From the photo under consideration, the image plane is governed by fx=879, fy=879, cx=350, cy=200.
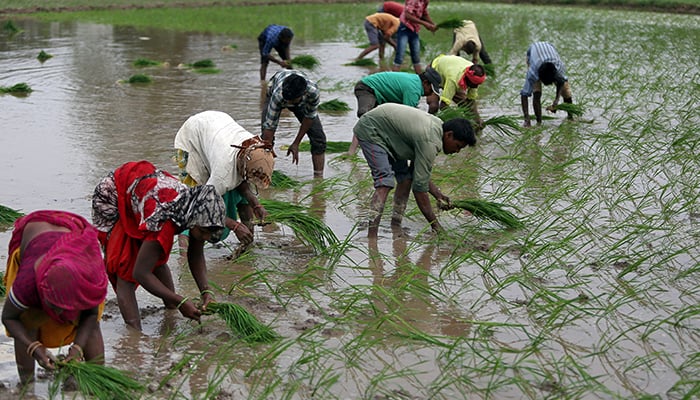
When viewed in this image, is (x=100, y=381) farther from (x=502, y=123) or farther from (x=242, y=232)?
(x=502, y=123)

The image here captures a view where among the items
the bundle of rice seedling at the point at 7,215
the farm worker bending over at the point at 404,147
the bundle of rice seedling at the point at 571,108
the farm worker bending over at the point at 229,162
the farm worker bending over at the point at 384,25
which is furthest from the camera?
the farm worker bending over at the point at 384,25

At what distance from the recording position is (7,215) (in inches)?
224

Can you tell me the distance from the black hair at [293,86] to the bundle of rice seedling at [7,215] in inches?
80.0

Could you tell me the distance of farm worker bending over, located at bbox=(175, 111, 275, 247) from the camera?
4711mm

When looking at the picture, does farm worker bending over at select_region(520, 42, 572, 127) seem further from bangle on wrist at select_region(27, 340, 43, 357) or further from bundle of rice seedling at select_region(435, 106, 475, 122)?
bangle on wrist at select_region(27, 340, 43, 357)

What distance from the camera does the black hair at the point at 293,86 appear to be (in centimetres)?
638

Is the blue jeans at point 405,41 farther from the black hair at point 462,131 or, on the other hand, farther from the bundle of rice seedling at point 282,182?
the black hair at point 462,131

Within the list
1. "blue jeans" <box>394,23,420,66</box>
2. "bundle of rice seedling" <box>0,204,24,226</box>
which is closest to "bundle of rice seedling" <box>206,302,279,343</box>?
"bundle of rice seedling" <box>0,204,24,226</box>

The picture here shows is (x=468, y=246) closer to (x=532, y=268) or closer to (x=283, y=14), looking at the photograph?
(x=532, y=268)

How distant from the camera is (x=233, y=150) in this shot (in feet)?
15.6

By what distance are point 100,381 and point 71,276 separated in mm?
476

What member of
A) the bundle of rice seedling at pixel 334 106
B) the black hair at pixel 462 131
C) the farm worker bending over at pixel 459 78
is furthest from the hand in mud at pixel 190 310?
the bundle of rice seedling at pixel 334 106

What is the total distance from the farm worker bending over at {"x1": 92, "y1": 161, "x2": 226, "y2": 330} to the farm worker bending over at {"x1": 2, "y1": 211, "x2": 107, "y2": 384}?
0.47m

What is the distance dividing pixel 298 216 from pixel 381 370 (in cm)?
174
